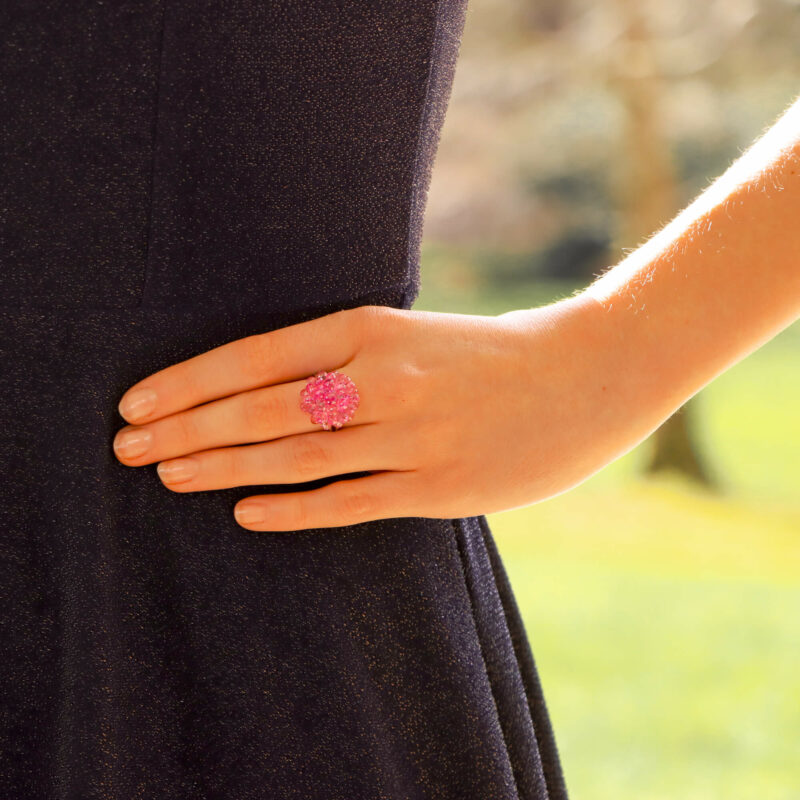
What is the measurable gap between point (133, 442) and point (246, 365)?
3.5 inches

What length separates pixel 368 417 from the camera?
2.26 ft

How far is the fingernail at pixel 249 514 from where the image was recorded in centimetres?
68

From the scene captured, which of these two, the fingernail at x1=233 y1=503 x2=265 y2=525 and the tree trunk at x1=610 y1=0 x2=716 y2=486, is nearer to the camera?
the fingernail at x1=233 y1=503 x2=265 y2=525

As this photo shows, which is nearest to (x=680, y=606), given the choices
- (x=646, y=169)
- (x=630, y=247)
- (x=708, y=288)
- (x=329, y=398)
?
(x=630, y=247)

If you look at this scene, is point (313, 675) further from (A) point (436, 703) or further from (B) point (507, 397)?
(B) point (507, 397)

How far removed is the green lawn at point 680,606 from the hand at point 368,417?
229cm

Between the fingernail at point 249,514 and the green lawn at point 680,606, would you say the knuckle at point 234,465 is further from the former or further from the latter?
the green lawn at point 680,606

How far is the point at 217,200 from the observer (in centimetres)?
65

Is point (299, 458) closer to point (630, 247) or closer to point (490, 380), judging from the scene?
point (490, 380)

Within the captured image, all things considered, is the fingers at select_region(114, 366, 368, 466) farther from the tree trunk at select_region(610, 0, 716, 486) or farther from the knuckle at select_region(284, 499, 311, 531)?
the tree trunk at select_region(610, 0, 716, 486)

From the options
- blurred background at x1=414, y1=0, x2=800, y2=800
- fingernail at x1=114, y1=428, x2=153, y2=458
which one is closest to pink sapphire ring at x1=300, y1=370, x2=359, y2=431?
fingernail at x1=114, y1=428, x2=153, y2=458

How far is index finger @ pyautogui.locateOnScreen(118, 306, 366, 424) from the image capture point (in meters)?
0.66

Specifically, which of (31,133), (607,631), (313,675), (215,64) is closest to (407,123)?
(215,64)

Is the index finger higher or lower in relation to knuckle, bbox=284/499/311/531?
higher
